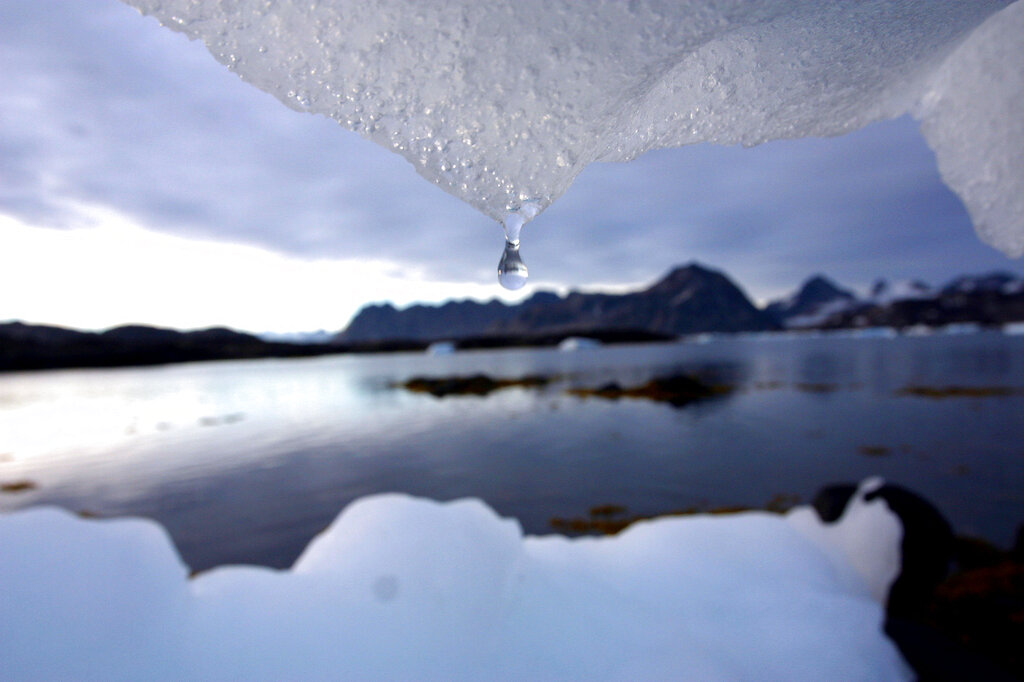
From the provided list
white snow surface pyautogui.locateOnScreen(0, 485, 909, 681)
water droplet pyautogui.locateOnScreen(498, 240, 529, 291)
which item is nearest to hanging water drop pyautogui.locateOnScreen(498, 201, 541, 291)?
water droplet pyautogui.locateOnScreen(498, 240, 529, 291)

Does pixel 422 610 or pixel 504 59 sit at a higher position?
pixel 504 59

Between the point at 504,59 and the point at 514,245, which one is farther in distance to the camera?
the point at 514,245

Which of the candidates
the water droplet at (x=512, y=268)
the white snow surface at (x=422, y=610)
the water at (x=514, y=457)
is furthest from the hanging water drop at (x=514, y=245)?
the water at (x=514, y=457)

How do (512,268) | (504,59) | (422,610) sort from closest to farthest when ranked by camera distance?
(504,59), (512,268), (422,610)

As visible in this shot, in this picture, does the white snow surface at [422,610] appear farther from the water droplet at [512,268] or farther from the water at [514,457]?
the water at [514,457]

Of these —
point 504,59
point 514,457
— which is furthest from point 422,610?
point 514,457

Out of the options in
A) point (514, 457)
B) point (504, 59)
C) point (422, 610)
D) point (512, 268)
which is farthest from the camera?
point (514, 457)

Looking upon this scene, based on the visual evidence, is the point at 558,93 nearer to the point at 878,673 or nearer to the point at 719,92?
the point at 719,92

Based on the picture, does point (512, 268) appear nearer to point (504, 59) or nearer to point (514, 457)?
point (504, 59)

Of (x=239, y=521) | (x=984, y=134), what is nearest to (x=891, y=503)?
(x=984, y=134)
